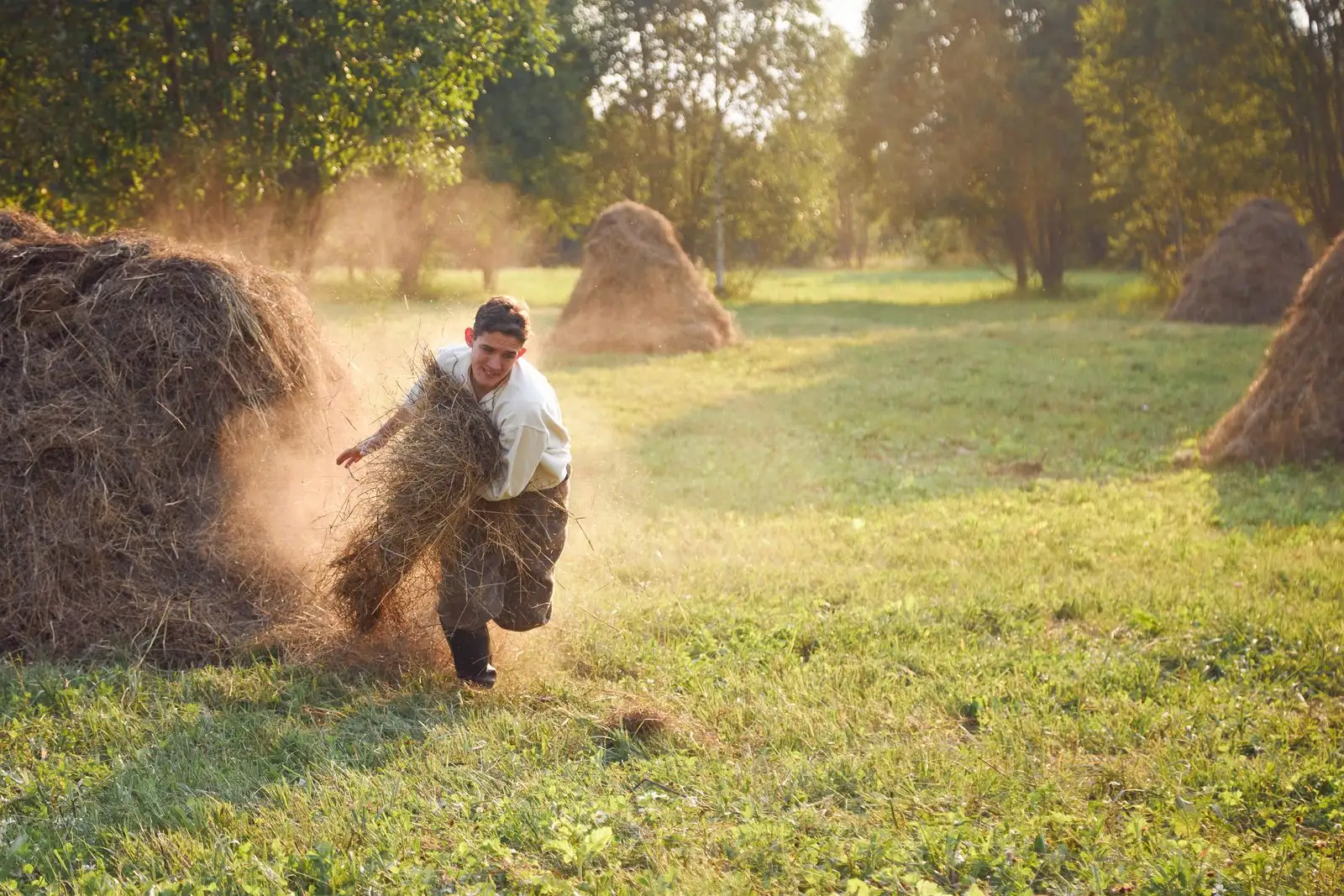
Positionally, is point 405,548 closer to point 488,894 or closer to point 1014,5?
point 488,894

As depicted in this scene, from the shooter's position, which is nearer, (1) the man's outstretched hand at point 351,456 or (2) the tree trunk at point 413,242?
(1) the man's outstretched hand at point 351,456

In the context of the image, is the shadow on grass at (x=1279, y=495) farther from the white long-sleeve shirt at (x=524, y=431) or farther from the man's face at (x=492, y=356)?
the man's face at (x=492, y=356)

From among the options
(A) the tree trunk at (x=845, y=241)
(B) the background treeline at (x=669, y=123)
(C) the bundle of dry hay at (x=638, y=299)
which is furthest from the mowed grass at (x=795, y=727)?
(A) the tree trunk at (x=845, y=241)

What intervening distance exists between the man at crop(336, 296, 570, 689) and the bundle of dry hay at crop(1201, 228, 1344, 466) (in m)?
7.33

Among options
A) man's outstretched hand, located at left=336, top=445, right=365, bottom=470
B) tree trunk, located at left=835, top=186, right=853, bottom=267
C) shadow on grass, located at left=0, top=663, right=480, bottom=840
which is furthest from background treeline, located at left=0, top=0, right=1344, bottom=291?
tree trunk, located at left=835, top=186, right=853, bottom=267

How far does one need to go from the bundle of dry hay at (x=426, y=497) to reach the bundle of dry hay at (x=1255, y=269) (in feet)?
68.7

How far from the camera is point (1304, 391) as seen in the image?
954 centimetres

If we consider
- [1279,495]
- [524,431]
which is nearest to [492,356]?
[524,431]

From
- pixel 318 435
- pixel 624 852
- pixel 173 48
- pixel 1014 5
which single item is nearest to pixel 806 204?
pixel 1014 5

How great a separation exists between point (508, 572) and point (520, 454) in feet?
2.04

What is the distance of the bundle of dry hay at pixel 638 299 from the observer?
2016 centimetres

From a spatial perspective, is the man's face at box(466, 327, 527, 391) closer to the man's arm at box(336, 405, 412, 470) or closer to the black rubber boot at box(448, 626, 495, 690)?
the man's arm at box(336, 405, 412, 470)

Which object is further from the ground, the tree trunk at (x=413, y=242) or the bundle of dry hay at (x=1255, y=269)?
the tree trunk at (x=413, y=242)

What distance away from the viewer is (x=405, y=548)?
15.7 feet
